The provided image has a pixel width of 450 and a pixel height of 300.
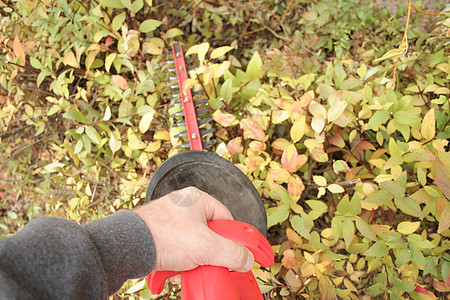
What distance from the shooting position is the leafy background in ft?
3.83

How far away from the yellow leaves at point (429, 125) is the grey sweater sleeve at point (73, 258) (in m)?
1.01

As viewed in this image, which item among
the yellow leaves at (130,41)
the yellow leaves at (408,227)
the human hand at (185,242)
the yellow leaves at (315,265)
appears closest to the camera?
the human hand at (185,242)

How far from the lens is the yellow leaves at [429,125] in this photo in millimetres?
1091

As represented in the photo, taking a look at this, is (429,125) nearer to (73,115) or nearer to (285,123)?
(285,123)

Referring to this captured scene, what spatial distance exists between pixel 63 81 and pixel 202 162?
3.14 feet

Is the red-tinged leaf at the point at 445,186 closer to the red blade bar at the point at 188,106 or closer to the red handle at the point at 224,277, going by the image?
the red handle at the point at 224,277

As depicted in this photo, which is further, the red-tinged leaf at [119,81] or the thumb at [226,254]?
the red-tinged leaf at [119,81]

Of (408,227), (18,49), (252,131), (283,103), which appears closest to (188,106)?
(252,131)

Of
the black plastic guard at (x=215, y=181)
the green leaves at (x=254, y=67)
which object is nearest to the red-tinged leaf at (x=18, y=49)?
the black plastic guard at (x=215, y=181)

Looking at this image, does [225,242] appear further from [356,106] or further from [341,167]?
[356,106]

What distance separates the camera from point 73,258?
0.70 m

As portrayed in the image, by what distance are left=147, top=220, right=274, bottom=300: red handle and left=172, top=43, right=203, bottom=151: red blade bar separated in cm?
54

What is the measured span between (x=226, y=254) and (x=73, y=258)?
1.35 ft

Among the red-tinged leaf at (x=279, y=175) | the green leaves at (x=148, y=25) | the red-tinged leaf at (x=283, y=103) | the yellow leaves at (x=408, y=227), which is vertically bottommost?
the yellow leaves at (x=408, y=227)
